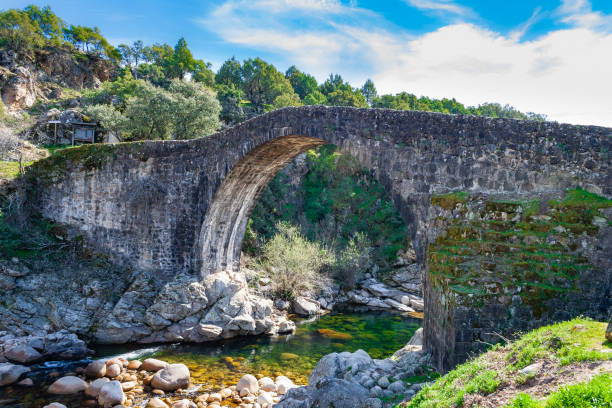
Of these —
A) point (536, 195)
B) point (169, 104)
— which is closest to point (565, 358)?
point (536, 195)

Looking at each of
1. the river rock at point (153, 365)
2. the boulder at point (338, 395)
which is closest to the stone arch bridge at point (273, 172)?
the boulder at point (338, 395)

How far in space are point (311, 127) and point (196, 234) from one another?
639 centimetres

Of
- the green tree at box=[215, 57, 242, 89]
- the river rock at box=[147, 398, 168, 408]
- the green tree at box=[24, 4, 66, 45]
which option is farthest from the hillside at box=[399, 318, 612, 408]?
the green tree at box=[24, 4, 66, 45]

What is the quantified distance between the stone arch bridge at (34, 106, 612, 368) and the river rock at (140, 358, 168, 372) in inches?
175

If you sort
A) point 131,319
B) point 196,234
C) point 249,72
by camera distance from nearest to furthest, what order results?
1. point 131,319
2. point 196,234
3. point 249,72

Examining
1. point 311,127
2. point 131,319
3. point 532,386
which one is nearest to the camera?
point 532,386

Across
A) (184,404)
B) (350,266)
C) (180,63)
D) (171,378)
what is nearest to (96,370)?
(171,378)

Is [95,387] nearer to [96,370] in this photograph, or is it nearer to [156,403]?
[96,370]

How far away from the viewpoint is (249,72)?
151ft

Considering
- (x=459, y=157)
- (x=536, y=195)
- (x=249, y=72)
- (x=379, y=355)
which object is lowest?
(x=379, y=355)

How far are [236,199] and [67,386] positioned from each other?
8395mm

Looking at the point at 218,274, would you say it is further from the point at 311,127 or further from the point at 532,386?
the point at 532,386

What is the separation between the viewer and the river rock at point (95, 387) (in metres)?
9.31

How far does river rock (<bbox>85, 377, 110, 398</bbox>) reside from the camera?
9.31m
